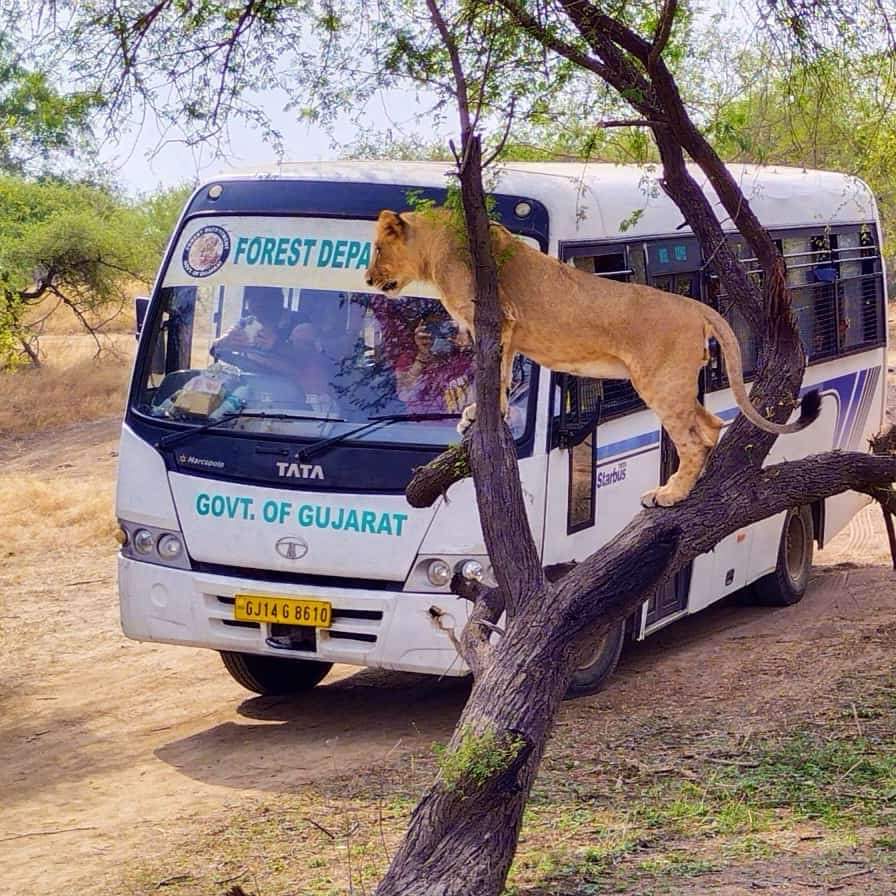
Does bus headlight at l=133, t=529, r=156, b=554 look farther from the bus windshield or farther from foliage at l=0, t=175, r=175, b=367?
foliage at l=0, t=175, r=175, b=367

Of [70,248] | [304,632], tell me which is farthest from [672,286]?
[70,248]

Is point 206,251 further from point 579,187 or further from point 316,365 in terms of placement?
point 579,187

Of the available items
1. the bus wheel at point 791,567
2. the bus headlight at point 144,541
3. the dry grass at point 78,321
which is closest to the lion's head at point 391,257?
the bus headlight at point 144,541

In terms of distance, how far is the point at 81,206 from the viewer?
24859mm

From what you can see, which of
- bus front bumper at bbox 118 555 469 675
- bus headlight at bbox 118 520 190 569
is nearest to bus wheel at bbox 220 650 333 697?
bus front bumper at bbox 118 555 469 675

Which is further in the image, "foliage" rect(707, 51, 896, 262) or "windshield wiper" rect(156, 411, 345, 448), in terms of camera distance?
"windshield wiper" rect(156, 411, 345, 448)

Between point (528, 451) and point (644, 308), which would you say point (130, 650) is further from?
point (644, 308)

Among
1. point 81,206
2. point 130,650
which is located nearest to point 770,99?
point 130,650

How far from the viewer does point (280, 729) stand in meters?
7.67

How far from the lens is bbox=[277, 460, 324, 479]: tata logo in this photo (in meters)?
7.01

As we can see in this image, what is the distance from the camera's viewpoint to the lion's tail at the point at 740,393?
5719 mm

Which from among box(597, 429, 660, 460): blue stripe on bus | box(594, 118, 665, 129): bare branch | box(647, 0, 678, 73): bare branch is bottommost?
box(597, 429, 660, 460): blue stripe on bus

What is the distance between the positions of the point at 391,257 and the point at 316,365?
1.38 m

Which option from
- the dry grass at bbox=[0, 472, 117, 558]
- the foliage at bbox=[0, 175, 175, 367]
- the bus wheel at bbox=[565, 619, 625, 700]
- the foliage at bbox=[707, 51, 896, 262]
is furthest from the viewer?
the foliage at bbox=[0, 175, 175, 367]
